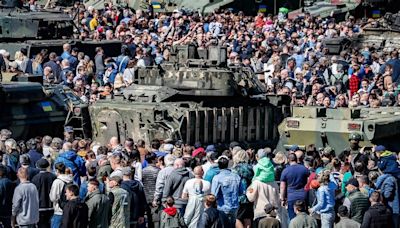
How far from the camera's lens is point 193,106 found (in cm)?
2872

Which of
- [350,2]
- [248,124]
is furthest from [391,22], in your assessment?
[248,124]

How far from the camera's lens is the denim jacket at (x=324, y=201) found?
70.7ft

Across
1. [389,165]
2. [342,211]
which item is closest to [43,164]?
[342,211]

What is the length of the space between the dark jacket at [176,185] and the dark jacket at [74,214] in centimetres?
234

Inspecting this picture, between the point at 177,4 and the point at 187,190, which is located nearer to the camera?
the point at 187,190

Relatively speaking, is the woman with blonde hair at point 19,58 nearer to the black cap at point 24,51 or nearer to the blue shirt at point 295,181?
the black cap at point 24,51

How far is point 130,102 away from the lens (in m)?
28.6

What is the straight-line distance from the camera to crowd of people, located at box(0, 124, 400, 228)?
800 inches

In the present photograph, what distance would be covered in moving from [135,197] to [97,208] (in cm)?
117

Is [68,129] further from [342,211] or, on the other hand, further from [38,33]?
[38,33]

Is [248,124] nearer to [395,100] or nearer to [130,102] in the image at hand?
[130,102]

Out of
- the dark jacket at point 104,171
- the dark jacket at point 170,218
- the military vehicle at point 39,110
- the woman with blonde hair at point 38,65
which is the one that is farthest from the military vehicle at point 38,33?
the dark jacket at point 170,218

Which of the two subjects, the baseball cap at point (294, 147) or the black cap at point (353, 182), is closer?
the black cap at point (353, 182)

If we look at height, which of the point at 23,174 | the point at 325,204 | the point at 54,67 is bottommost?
the point at 325,204
